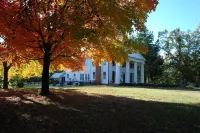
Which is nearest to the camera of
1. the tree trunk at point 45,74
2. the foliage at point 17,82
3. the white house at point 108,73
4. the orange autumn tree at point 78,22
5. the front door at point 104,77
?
the orange autumn tree at point 78,22

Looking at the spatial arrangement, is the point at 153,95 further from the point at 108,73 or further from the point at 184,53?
the point at 184,53

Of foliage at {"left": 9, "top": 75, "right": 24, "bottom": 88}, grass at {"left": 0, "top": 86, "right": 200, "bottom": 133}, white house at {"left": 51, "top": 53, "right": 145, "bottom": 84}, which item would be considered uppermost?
white house at {"left": 51, "top": 53, "right": 145, "bottom": 84}

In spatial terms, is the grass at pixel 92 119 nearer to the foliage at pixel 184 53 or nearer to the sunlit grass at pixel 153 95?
the sunlit grass at pixel 153 95

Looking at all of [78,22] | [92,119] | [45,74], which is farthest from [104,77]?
[92,119]

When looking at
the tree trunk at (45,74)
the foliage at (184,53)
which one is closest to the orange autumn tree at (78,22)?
the tree trunk at (45,74)

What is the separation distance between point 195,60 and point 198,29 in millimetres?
7591

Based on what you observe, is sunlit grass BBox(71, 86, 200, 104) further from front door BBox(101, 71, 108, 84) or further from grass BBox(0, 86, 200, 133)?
front door BBox(101, 71, 108, 84)

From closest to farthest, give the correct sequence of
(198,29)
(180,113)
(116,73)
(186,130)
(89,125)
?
(89,125) < (186,130) < (180,113) < (116,73) < (198,29)

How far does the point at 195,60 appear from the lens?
6450 centimetres

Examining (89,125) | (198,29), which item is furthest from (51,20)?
(198,29)

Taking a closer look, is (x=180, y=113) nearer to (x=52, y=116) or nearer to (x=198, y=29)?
(x=52, y=116)

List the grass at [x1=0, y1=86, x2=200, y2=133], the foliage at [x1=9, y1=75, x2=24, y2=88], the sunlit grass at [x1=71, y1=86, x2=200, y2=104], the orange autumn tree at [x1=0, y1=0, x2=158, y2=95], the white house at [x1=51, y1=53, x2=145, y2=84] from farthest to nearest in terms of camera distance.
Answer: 1. the white house at [x1=51, y1=53, x2=145, y2=84]
2. the foliage at [x1=9, y1=75, x2=24, y2=88]
3. the sunlit grass at [x1=71, y1=86, x2=200, y2=104]
4. the orange autumn tree at [x1=0, y1=0, x2=158, y2=95]
5. the grass at [x1=0, y1=86, x2=200, y2=133]

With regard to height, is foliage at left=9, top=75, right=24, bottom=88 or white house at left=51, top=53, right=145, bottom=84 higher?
white house at left=51, top=53, right=145, bottom=84

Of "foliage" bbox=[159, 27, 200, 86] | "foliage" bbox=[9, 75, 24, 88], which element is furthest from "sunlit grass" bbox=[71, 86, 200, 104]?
"foliage" bbox=[159, 27, 200, 86]
